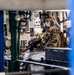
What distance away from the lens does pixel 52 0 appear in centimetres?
124

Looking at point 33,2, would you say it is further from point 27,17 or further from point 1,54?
point 27,17

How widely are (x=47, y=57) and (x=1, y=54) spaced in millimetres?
736

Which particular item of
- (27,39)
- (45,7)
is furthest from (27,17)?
(45,7)

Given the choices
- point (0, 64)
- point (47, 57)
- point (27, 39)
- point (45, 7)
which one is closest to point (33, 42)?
point (27, 39)

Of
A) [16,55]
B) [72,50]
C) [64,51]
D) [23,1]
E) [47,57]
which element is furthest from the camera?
[47,57]

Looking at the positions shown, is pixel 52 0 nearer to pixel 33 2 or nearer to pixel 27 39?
pixel 33 2

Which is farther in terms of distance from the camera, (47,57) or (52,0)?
(47,57)

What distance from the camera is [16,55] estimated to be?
1.91 meters

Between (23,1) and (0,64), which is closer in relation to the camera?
(23,1)

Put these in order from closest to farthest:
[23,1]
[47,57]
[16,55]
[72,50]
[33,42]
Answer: [72,50]
[23,1]
[16,55]
[47,57]
[33,42]

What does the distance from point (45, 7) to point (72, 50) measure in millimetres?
928

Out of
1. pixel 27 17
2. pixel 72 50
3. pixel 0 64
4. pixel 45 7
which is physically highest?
pixel 27 17

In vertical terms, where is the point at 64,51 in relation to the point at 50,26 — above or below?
below

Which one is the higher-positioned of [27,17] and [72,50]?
[27,17]
